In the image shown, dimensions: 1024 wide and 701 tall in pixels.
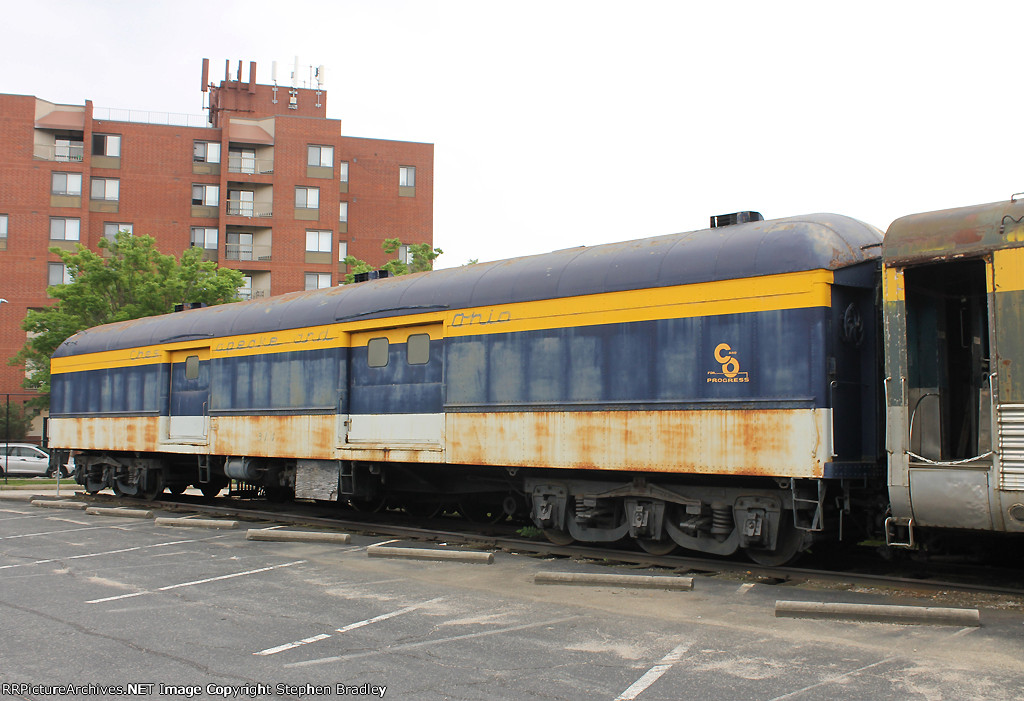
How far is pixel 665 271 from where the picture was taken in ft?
Result: 34.8

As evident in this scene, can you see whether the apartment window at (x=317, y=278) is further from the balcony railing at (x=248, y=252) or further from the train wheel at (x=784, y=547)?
the train wheel at (x=784, y=547)

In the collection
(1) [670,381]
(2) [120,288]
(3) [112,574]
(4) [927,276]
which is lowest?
(3) [112,574]

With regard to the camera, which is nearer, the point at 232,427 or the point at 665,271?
the point at 665,271

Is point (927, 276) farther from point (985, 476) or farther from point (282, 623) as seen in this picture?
point (282, 623)

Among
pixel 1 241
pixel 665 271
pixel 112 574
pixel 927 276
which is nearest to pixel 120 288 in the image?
pixel 1 241

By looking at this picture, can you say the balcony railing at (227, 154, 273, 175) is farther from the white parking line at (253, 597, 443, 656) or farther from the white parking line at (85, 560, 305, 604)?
the white parking line at (253, 597, 443, 656)

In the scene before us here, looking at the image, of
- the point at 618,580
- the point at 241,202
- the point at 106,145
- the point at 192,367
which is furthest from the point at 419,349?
the point at 106,145

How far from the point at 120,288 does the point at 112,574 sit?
27.3 m

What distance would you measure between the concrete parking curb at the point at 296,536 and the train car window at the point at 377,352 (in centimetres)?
265

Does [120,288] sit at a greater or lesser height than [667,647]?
greater

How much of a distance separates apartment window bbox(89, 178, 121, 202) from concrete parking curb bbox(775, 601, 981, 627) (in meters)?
53.1

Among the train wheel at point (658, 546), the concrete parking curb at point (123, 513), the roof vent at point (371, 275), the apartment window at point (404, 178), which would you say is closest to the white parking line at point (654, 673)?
the train wheel at point (658, 546)

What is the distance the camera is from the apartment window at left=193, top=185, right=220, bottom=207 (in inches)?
2165

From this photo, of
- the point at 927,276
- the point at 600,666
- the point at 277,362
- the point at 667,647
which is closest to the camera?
the point at 600,666
